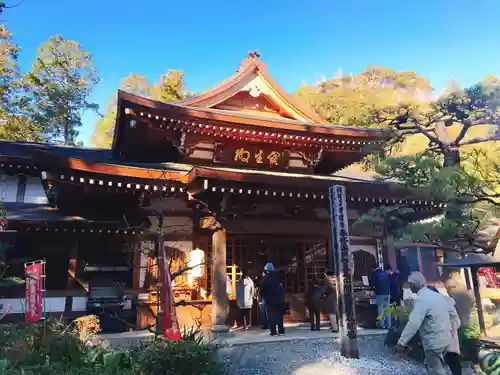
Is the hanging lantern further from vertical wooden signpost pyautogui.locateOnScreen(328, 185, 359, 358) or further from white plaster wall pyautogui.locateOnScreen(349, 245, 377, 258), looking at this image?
white plaster wall pyautogui.locateOnScreen(349, 245, 377, 258)

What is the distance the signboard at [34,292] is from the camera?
28.5ft

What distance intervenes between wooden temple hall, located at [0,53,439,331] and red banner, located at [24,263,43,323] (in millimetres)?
1043

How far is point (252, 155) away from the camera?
12.0 m

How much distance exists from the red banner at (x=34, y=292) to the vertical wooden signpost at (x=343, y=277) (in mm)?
6758

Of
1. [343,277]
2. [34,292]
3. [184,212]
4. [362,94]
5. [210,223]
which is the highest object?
[362,94]

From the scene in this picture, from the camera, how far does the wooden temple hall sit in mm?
9195

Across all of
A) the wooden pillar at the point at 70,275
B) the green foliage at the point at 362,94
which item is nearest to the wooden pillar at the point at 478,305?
the green foliage at the point at 362,94


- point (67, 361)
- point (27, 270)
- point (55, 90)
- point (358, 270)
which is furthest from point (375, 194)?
point (55, 90)

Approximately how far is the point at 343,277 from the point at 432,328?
2.99m

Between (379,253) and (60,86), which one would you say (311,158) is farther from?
(60,86)

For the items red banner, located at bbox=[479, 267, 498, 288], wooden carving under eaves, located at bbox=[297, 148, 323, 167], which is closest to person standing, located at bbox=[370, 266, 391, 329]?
wooden carving under eaves, located at bbox=[297, 148, 323, 167]

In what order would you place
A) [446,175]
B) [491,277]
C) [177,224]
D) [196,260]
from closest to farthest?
[446,175], [196,260], [177,224], [491,277]

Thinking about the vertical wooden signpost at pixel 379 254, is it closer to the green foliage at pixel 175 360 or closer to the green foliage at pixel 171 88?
the green foliage at pixel 175 360

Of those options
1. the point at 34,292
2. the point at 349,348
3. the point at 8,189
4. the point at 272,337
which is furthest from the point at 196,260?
the point at 8,189
